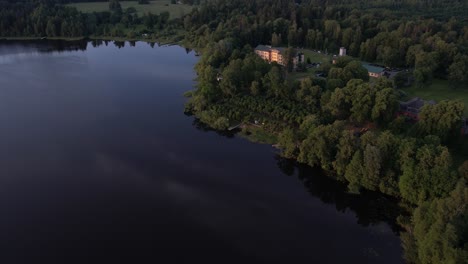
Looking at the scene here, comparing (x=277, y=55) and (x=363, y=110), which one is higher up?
(x=277, y=55)

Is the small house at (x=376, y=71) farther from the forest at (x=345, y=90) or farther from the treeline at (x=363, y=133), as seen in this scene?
the treeline at (x=363, y=133)

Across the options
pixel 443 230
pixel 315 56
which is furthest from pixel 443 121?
pixel 315 56

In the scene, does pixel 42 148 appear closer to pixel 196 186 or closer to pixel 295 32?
pixel 196 186

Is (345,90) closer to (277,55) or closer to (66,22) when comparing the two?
(277,55)

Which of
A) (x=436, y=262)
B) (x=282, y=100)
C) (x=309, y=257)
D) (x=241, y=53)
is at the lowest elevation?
(x=309, y=257)

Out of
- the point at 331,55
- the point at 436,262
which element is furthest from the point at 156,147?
the point at 331,55

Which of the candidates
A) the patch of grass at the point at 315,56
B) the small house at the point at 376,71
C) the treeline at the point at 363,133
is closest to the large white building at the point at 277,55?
the patch of grass at the point at 315,56
